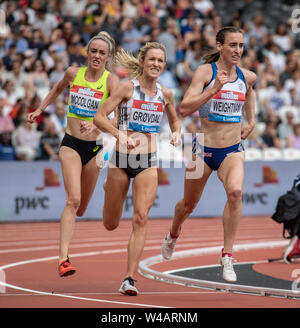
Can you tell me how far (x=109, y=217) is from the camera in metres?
9.04

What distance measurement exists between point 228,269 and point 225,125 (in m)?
1.57

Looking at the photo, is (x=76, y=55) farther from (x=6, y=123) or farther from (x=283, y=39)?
(x=283, y=39)

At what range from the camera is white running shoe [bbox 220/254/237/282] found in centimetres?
853

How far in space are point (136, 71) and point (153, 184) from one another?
1283 millimetres

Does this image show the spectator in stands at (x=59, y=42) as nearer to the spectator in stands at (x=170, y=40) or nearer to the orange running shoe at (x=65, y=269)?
the spectator in stands at (x=170, y=40)

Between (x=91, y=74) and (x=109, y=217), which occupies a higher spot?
(x=91, y=74)

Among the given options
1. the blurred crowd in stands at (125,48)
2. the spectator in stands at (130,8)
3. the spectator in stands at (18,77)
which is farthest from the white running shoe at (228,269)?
the spectator in stands at (130,8)

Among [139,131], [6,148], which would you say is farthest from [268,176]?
[139,131]

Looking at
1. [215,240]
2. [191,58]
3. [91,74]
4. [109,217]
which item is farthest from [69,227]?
[191,58]

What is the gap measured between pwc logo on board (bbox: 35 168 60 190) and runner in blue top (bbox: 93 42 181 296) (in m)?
8.78

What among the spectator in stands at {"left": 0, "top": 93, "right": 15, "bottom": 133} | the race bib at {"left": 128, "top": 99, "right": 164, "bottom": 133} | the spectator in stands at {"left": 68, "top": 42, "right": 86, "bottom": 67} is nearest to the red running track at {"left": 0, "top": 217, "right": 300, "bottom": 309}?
the race bib at {"left": 128, "top": 99, "right": 164, "bottom": 133}

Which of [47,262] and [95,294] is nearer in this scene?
[95,294]

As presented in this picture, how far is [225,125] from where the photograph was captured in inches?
352
